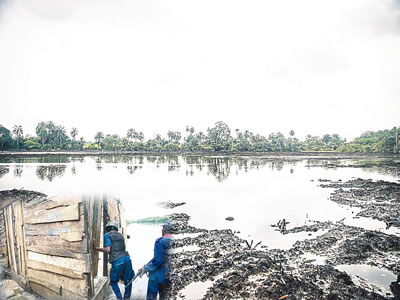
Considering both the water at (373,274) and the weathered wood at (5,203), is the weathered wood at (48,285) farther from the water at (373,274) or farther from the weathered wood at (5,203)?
the water at (373,274)

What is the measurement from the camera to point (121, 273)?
3656mm

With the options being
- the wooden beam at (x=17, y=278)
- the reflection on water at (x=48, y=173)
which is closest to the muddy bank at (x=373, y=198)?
the wooden beam at (x=17, y=278)

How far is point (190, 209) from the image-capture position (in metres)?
11.8

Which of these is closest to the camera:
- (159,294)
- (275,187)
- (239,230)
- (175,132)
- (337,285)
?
(159,294)

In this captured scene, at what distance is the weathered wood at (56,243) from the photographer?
2.98m

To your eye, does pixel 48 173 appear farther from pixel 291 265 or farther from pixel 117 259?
pixel 291 265

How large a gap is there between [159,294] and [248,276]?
2.54 metres

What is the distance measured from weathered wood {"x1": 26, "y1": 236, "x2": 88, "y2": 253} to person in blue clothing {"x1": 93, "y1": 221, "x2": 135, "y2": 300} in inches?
14.4

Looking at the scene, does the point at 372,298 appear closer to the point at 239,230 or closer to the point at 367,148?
the point at 239,230

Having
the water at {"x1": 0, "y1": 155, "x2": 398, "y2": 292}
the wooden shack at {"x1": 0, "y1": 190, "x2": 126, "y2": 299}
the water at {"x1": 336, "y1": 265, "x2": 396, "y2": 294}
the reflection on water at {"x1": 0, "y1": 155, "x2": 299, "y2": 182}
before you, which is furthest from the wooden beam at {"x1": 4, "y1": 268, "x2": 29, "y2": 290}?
the water at {"x1": 336, "y1": 265, "x2": 396, "y2": 294}

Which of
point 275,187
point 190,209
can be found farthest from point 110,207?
point 275,187

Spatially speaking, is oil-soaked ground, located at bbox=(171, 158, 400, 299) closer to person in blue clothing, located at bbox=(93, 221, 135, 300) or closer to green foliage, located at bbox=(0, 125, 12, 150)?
person in blue clothing, located at bbox=(93, 221, 135, 300)

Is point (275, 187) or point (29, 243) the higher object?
point (29, 243)

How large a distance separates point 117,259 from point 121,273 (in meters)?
0.28
